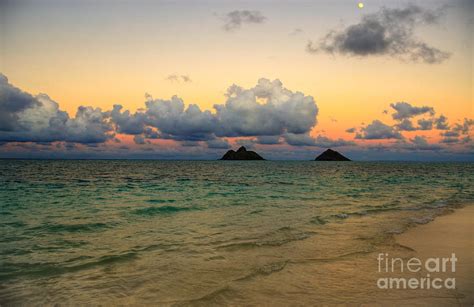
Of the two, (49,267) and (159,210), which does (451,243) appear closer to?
(49,267)

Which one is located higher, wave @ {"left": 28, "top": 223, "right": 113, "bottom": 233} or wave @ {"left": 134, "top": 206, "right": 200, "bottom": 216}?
wave @ {"left": 28, "top": 223, "right": 113, "bottom": 233}

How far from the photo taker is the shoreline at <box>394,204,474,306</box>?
7.66 m

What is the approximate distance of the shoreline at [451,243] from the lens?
25.1 ft

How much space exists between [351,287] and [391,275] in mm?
1572

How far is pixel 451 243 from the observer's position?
11922mm

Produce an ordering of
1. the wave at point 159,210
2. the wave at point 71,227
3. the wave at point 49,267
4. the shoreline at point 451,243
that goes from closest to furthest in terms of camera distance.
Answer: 1. the shoreline at point 451,243
2. the wave at point 49,267
3. the wave at point 71,227
4. the wave at point 159,210

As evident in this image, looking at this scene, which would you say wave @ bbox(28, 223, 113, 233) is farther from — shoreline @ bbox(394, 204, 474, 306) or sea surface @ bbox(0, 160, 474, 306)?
shoreline @ bbox(394, 204, 474, 306)

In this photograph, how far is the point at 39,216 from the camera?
745 inches

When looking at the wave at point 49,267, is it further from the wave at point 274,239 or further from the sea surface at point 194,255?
the wave at point 274,239

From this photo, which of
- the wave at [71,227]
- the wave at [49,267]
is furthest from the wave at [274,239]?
the wave at [71,227]

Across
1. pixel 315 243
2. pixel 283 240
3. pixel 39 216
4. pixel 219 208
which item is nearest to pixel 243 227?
pixel 283 240

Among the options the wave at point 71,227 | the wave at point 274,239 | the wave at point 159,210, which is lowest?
the wave at point 159,210

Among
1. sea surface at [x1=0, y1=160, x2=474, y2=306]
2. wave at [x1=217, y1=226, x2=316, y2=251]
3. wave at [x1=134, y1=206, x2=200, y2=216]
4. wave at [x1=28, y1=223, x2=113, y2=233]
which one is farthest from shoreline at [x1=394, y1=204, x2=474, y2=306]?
wave at [x1=134, y1=206, x2=200, y2=216]

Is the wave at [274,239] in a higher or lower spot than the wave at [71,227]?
higher
